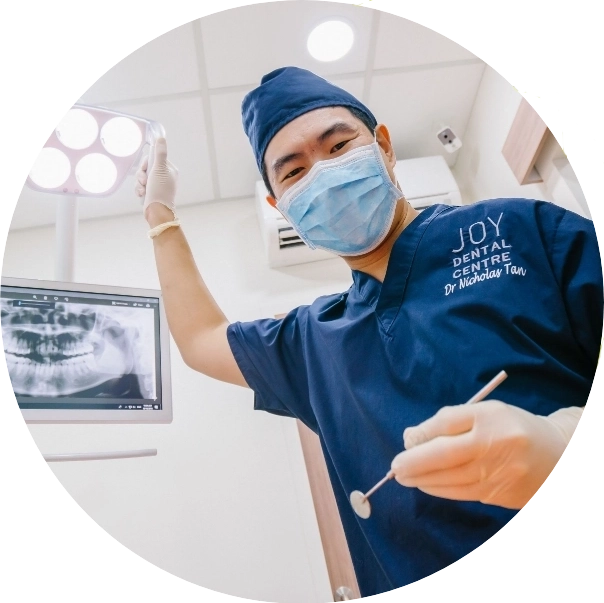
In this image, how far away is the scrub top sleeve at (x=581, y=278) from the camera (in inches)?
29.9

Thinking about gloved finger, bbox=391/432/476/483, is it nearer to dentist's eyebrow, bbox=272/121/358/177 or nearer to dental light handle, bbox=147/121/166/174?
dentist's eyebrow, bbox=272/121/358/177

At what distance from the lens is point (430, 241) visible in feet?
2.84

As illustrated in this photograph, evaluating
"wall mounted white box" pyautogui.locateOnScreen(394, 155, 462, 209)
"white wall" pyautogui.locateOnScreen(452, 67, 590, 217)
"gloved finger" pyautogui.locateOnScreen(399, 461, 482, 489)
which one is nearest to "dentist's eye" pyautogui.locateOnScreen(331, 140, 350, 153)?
"wall mounted white box" pyautogui.locateOnScreen(394, 155, 462, 209)

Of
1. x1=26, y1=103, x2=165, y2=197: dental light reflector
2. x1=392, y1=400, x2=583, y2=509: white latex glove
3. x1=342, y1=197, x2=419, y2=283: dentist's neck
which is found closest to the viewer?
x1=392, y1=400, x2=583, y2=509: white latex glove

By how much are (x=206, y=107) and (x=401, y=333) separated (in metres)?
0.59

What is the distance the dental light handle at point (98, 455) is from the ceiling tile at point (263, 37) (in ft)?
2.30

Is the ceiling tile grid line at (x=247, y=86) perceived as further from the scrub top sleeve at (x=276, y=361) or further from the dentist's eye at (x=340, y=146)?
the scrub top sleeve at (x=276, y=361)

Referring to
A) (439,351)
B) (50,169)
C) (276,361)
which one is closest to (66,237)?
(50,169)

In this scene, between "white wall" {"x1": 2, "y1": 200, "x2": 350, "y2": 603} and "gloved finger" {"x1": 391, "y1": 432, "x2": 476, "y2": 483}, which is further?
"white wall" {"x1": 2, "y1": 200, "x2": 350, "y2": 603}

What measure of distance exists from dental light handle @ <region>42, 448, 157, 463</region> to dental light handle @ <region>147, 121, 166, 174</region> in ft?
1.74

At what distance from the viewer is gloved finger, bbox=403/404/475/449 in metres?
0.70

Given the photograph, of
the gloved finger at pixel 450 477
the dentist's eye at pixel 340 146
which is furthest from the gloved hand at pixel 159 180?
the gloved finger at pixel 450 477

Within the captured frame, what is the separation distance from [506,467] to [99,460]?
654 mm

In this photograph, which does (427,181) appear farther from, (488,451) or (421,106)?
(488,451)
